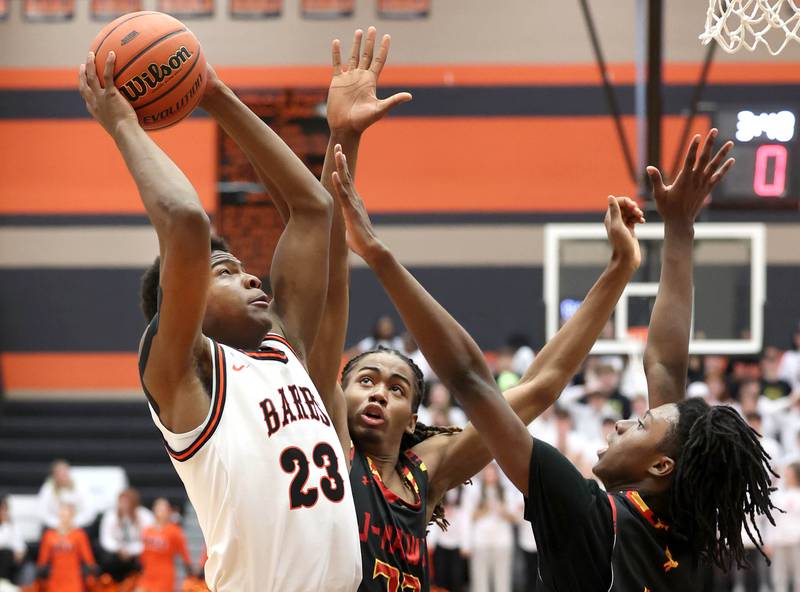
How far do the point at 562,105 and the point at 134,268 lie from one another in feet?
18.7

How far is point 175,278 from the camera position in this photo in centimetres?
264

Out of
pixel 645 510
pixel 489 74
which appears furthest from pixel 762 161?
pixel 489 74

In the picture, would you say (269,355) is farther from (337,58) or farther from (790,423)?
(790,423)

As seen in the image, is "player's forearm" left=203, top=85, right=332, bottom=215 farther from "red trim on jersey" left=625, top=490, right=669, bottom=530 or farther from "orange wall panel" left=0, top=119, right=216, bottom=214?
"orange wall panel" left=0, top=119, right=216, bottom=214

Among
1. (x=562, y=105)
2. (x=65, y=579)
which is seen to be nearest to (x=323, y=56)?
(x=562, y=105)

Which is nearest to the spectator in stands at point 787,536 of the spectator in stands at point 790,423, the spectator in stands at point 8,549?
the spectator in stands at point 790,423

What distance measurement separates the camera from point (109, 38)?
2.92 m

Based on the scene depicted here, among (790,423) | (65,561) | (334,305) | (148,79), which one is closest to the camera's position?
(148,79)

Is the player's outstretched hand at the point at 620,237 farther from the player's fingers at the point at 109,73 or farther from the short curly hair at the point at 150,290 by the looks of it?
the player's fingers at the point at 109,73

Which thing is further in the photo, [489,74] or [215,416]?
[489,74]

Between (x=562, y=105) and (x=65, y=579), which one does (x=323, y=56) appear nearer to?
(x=562, y=105)

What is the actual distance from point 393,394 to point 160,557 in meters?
7.90

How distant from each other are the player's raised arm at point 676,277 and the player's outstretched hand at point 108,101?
1.55 metres

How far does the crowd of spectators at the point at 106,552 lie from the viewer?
10.9 m
